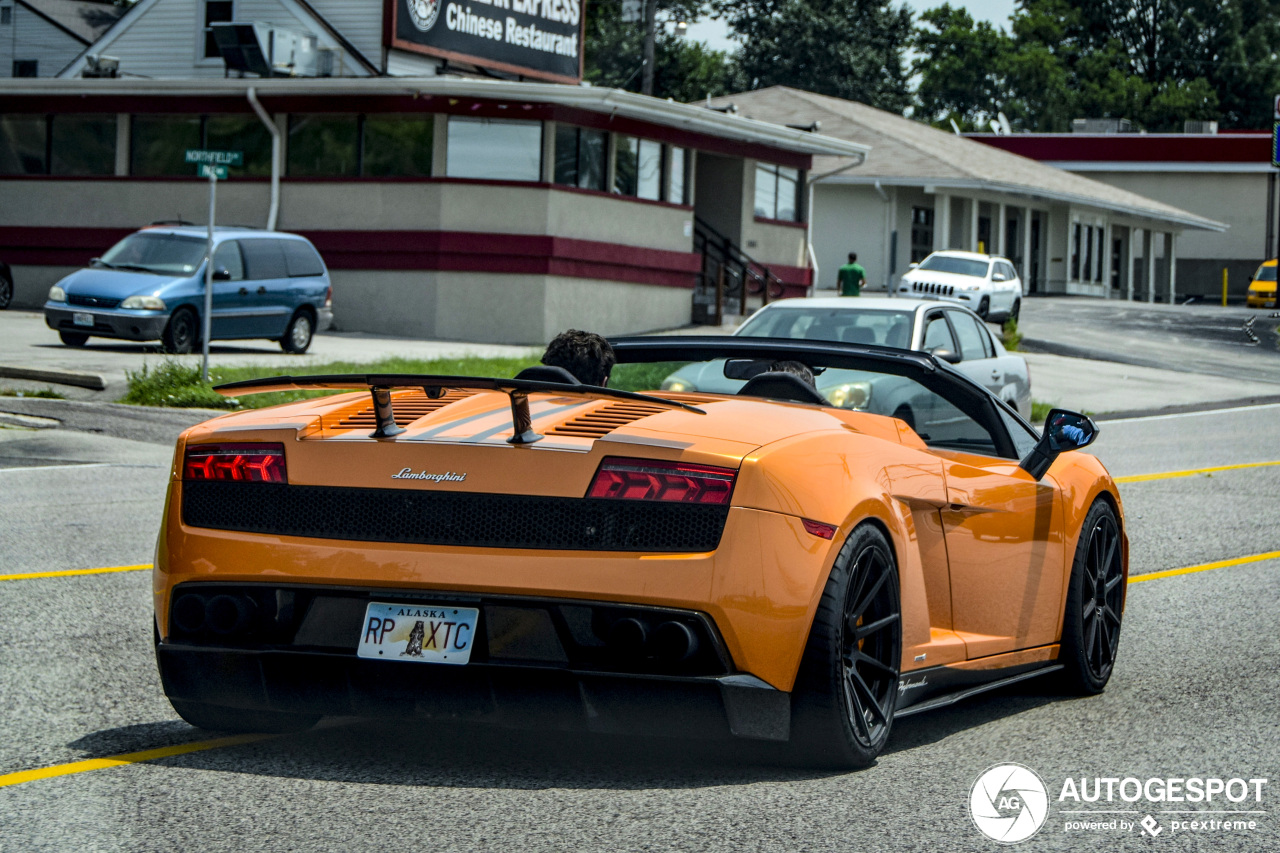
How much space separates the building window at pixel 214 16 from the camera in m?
33.9

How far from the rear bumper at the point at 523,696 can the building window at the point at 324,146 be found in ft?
90.1

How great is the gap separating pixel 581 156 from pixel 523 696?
27755 millimetres

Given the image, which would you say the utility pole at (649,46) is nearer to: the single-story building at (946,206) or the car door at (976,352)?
the single-story building at (946,206)

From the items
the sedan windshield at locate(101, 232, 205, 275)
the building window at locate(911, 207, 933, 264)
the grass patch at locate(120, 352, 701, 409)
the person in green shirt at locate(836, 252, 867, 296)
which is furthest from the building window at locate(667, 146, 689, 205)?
the building window at locate(911, 207, 933, 264)

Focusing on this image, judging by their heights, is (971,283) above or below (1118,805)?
above

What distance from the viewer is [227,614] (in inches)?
179

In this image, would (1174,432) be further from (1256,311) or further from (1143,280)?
(1143,280)

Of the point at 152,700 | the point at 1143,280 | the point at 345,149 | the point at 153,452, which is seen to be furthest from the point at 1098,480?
the point at 1143,280

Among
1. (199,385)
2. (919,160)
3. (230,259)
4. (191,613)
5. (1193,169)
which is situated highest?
(1193,169)

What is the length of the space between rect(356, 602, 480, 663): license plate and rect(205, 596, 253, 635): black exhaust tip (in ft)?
1.20

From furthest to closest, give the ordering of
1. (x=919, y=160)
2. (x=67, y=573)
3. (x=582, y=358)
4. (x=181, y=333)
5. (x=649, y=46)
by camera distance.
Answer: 1. (x=919, y=160)
2. (x=649, y=46)
3. (x=181, y=333)
4. (x=67, y=573)
5. (x=582, y=358)

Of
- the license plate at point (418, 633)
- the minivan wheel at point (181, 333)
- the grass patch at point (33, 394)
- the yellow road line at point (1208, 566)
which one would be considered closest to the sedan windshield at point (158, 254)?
the minivan wheel at point (181, 333)

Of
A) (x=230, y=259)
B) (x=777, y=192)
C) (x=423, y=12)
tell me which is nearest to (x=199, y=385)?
(x=230, y=259)

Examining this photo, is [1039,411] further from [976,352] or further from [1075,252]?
[1075,252]
